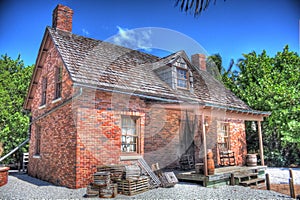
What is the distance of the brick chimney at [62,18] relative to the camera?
40.0ft

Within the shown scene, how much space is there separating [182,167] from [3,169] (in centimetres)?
738

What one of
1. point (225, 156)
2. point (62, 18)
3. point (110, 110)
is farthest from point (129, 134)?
point (62, 18)

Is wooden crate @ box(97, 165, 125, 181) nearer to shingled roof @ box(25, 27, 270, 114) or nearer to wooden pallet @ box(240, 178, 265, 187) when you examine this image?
shingled roof @ box(25, 27, 270, 114)

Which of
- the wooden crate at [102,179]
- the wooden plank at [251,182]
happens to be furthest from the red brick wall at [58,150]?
the wooden plank at [251,182]

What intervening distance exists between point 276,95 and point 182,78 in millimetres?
7036

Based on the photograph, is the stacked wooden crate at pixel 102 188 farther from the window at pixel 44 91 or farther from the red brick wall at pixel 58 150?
the window at pixel 44 91

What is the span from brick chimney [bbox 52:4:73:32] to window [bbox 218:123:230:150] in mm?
9704

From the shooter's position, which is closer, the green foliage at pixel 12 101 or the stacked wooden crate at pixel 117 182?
the stacked wooden crate at pixel 117 182

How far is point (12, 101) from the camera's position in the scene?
17.6 meters

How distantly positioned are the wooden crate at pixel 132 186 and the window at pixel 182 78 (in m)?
6.31

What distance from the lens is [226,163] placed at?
1326 centimetres

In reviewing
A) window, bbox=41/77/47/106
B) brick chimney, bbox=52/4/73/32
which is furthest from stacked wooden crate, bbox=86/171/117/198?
brick chimney, bbox=52/4/73/32

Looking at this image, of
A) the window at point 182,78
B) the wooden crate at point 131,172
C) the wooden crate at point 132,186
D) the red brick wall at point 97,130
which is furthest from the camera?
the window at point 182,78

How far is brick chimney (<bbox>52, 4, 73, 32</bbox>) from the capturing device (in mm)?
12180
